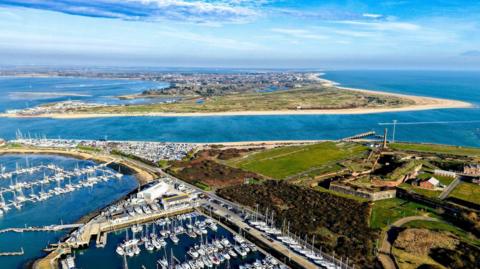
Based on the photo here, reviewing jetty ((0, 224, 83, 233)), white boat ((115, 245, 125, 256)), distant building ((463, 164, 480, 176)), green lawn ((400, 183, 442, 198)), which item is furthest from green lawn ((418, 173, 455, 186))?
jetty ((0, 224, 83, 233))

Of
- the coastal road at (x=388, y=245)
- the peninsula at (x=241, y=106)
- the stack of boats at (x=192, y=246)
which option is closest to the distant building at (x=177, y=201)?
the stack of boats at (x=192, y=246)

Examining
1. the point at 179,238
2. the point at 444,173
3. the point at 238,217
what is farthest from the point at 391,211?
the point at 179,238

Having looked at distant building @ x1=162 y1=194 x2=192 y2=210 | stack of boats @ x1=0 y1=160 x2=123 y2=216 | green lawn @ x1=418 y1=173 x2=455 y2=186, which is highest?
green lawn @ x1=418 y1=173 x2=455 y2=186

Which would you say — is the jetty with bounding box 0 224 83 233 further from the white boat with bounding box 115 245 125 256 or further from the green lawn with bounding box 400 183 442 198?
the green lawn with bounding box 400 183 442 198

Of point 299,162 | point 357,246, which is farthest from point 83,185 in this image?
point 357,246

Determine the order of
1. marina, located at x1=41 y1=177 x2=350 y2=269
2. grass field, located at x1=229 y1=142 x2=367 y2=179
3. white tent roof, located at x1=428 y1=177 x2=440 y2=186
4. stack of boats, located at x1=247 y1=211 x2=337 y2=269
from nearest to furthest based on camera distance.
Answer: stack of boats, located at x1=247 y1=211 x2=337 y2=269 → marina, located at x1=41 y1=177 x2=350 y2=269 → white tent roof, located at x1=428 y1=177 x2=440 y2=186 → grass field, located at x1=229 y1=142 x2=367 y2=179

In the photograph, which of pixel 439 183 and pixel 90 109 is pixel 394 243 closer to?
pixel 439 183
